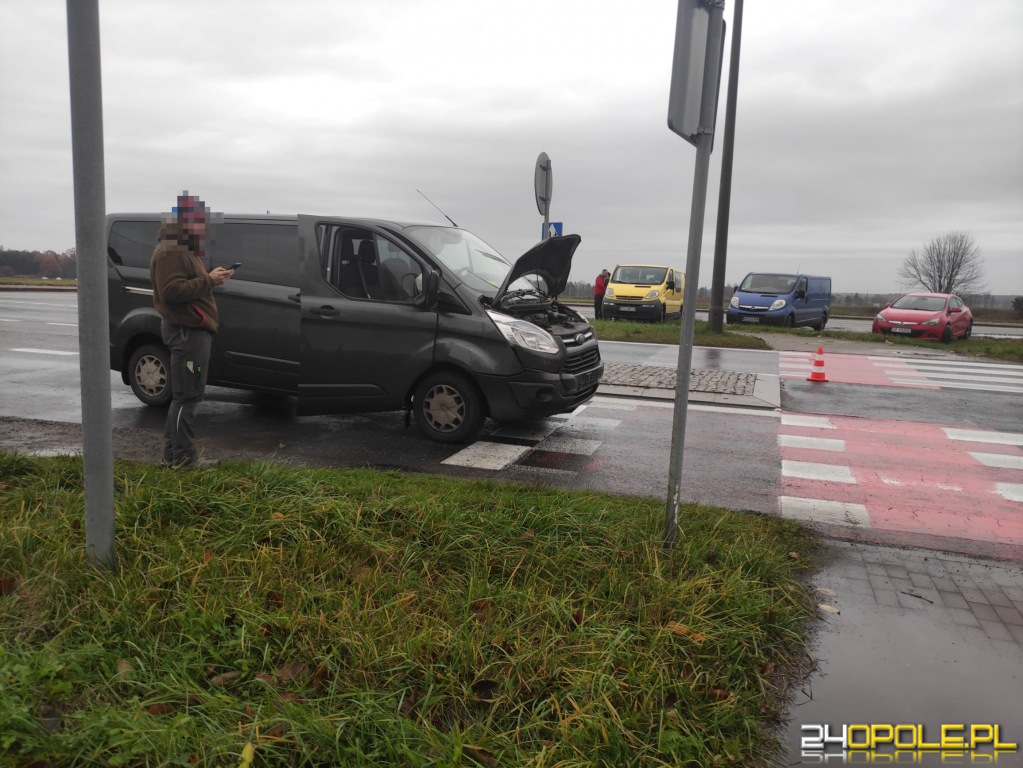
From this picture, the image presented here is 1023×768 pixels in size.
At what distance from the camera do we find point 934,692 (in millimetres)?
3324

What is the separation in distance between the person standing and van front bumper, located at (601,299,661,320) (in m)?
19.3

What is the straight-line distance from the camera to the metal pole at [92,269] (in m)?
3.37

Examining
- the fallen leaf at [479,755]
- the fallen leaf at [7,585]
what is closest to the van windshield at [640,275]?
the fallen leaf at [7,585]

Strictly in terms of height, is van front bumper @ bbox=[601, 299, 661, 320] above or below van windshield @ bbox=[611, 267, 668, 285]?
below

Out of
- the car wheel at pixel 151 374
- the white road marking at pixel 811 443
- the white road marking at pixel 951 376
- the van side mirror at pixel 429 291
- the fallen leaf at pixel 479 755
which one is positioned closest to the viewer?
the fallen leaf at pixel 479 755

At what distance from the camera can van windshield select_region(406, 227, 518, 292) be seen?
744 centimetres

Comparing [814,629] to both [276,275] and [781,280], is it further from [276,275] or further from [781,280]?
[781,280]

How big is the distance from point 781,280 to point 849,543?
20519 millimetres

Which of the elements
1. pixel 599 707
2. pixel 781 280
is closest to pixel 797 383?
pixel 599 707

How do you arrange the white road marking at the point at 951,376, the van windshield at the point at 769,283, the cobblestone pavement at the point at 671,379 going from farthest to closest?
1. the van windshield at the point at 769,283
2. the white road marking at the point at 951,376
3. the cobblestone pavement at the point at 671,379

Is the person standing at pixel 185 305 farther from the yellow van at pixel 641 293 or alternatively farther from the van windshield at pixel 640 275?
the van windshield at pixel 640 275

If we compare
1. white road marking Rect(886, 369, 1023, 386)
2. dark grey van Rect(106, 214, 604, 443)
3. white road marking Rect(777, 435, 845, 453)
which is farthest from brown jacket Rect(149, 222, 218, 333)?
white road marking Rect(886, 369, 1023, 386)

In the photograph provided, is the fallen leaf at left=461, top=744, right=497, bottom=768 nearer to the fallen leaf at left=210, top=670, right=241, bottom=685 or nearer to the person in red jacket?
the fallen leaf at left=210, top=670, right=241, bottom=685

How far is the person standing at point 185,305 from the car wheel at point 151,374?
266 cm
